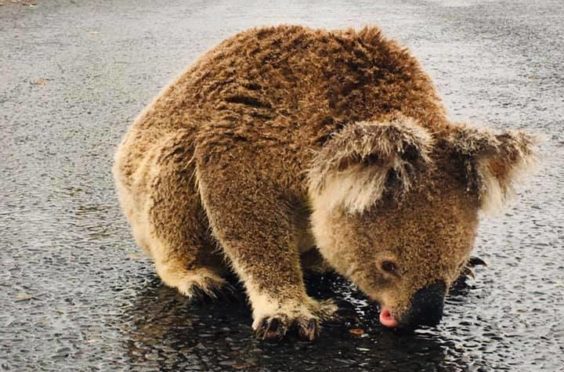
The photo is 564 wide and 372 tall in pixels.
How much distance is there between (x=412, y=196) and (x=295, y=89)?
2.36 feet

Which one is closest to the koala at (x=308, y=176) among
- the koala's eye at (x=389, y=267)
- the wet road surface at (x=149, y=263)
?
the koala's eye at (x=389, y=267)

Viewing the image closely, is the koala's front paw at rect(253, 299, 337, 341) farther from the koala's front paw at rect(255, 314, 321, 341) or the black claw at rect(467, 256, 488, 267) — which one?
the black claw at rect(467, 256, 488, 267)

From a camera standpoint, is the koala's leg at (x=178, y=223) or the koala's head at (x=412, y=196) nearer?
the koala's head at (x=412, y=196)

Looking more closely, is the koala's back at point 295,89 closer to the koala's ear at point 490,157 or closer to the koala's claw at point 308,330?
the koala's ear at point 490,157

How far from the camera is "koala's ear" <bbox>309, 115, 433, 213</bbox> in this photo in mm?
2969

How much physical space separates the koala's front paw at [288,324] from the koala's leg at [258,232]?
23mm

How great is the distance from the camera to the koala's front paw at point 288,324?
332 cm

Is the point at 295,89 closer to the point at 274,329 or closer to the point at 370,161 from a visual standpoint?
the point at 370,161

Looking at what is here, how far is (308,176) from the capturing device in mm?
3279

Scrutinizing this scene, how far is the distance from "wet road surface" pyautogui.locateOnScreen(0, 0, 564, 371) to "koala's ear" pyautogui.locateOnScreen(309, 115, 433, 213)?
1.85 feet

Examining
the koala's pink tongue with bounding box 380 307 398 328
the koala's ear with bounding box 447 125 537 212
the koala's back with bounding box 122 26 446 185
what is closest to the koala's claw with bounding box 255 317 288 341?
the koala's pink tongue with bounding box 380 307 398 328

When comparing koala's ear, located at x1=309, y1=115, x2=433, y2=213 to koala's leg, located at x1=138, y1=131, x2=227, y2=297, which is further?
koala's leg, located at x1=138, y1=131, x2=227, y2=297

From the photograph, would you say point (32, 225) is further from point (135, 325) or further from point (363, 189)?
point (363, 189)

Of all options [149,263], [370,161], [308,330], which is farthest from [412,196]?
[149,263]
